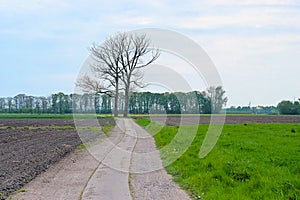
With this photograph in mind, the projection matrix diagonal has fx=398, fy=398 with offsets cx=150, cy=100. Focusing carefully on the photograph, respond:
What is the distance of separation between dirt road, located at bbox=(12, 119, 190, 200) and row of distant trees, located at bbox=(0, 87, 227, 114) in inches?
376

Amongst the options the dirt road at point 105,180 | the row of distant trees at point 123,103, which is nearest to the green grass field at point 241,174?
the dirt road at point 105,180

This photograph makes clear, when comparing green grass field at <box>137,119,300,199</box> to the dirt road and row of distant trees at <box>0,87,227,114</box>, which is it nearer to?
the dirt road

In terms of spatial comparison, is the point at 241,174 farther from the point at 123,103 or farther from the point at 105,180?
the point at 123,103

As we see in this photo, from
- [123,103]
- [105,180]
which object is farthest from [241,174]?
[123,103]

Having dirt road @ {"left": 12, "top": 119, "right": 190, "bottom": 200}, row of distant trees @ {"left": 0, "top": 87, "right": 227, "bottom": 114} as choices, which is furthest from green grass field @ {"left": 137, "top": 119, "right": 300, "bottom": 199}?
row of distant trees @ {"left": 0, "top": 87, "right": 227, "bottom": 114}

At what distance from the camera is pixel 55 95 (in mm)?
118625

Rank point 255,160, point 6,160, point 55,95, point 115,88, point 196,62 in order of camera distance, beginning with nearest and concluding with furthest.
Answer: point 255,160, point 6,160, point 196,62, point 115,88, point 55,95

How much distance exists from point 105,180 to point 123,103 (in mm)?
60626

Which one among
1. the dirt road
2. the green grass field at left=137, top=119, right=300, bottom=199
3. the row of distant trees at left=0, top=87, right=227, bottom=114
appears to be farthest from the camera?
the row of distant trees at left=0, top=87, right=227, bottom=114

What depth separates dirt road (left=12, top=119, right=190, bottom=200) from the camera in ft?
31.5

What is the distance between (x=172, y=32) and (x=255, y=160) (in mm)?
7658

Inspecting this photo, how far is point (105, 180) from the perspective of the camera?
1156 centimetres

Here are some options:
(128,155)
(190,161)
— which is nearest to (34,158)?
(128,155)

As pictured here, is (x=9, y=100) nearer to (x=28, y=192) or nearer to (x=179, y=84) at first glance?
(x=179, y=84)
